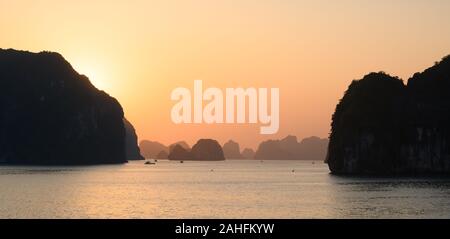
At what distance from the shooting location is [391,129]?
172 meters

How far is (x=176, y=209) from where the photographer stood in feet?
244

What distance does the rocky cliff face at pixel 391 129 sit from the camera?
17000 centimetres

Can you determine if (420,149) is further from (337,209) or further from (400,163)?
(337,209)

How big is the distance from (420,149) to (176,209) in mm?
110867

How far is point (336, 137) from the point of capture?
181125mm

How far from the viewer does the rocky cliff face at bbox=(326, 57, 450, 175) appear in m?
170

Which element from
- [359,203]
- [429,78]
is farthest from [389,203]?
[429,78]

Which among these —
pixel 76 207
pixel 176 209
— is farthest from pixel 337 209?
pixel 76 207
